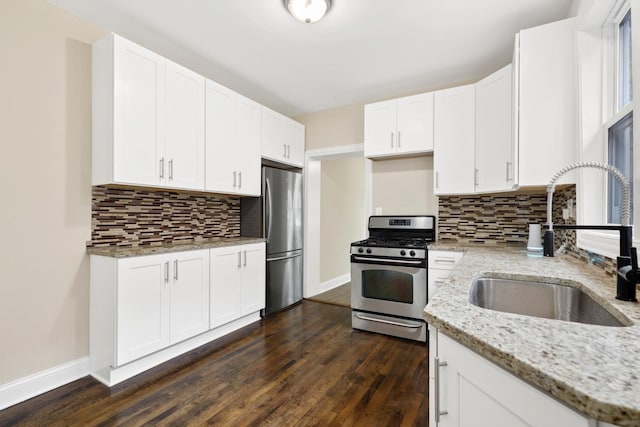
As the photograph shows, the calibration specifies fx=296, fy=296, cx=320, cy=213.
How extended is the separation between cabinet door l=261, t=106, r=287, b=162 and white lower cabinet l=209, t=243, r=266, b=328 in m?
1.10

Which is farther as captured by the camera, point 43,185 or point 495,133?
point 495,133

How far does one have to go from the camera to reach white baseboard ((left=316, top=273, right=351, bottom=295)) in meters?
4.55

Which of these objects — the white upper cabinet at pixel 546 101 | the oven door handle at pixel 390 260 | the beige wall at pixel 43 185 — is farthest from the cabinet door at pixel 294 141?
the white upper cabinet at pixel 546 101

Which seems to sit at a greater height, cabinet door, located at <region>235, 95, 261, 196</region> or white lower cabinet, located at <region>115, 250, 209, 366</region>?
cabinet door, located at <region>235, 95, 261, 196</region>

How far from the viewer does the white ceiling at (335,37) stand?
210 centimetres

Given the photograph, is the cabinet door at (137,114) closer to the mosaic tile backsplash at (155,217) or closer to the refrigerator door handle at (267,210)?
the mosaic tile backsplash at (155,217)

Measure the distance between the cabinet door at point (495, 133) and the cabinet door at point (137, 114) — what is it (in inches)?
109

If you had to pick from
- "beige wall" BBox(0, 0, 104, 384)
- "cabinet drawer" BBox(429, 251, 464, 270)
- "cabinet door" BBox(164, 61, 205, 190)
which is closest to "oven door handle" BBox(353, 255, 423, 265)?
"cabinet drawer" BBox(429, 251, 464, 270)

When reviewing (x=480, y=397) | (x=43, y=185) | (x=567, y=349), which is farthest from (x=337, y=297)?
(x=567, y=349)

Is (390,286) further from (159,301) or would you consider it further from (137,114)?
(137,114)

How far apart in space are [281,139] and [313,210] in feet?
3.60

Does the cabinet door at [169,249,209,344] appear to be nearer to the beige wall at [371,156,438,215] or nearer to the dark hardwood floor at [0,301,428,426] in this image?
the dark hardwood floor at [0,301,428,426]

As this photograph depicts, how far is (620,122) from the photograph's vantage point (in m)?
1.58

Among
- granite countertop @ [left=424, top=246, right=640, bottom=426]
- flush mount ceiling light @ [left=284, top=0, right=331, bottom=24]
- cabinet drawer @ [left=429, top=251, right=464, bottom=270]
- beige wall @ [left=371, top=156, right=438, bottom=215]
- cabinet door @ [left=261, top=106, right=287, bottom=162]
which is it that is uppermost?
flush mount ceiling light @ [left=284, top=0, right=331, bottom=24]
